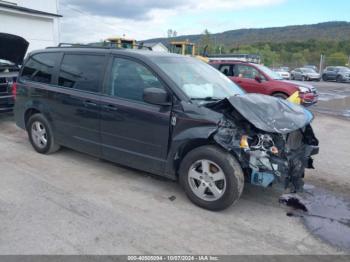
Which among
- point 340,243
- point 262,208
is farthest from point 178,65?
point 340,243

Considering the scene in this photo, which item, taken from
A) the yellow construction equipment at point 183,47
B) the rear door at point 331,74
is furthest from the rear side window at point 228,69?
the rear door at point 331,74

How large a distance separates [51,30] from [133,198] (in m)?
12.9

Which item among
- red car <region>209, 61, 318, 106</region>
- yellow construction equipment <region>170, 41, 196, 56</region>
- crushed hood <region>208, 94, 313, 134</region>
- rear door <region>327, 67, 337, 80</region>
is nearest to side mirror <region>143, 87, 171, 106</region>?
crushed hood <region>208, 94, 313, 134</region>

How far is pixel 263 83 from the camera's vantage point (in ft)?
38.4

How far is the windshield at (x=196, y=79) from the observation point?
4.32 metres

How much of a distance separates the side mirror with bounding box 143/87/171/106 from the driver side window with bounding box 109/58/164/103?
0.19 metres

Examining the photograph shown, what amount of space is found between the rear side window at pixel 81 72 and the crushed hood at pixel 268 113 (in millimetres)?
1820

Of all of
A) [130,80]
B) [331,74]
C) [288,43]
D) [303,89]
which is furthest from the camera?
[288,43]

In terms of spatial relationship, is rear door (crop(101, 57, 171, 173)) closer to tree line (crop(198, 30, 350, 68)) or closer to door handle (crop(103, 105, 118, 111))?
door handle (crop(103, 105, 118, 111))

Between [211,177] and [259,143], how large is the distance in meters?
0.65

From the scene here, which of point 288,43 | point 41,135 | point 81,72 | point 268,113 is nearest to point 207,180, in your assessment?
point 268,113

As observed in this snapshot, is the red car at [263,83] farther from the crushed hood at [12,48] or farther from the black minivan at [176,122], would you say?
the black minivan at [176,122]

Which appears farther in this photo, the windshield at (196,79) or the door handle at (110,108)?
the door handle at (110,108)

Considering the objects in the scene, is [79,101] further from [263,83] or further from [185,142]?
[263,83]
